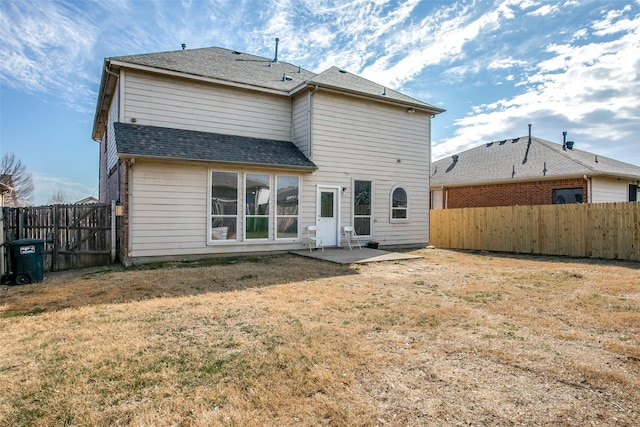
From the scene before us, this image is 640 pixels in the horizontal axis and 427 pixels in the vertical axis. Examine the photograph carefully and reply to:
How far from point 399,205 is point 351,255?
162 inches

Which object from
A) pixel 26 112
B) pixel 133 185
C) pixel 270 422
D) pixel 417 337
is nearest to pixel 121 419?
pixel 270 422

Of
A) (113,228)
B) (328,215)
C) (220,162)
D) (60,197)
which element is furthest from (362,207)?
(60,197)

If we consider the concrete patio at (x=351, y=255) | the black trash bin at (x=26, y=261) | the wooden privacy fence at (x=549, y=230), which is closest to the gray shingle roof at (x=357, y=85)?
the wooden privacy fence at (x=549, y=230)

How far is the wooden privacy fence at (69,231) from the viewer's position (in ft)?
31.9

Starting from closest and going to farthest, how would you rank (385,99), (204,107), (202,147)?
1. (202,147)
2. (204,107)
3. (385,99)

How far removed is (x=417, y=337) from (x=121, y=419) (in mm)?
3027

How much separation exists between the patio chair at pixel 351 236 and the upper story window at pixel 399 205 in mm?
1846

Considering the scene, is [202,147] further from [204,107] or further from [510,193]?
[510,193]

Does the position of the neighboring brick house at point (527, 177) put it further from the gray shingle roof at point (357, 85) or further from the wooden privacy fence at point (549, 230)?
the gray shingle roof at point (357, 85)

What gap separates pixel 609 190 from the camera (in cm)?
1694

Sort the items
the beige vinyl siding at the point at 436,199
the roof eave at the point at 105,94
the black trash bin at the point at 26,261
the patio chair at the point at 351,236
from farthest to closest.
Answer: the beige vinyl siding at the point at 436,199
the patio chair at the point at 351,236
the roof eave at the point at 105,94
the black trash bin at the point at 26,261

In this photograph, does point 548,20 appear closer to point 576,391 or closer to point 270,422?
point 576,391

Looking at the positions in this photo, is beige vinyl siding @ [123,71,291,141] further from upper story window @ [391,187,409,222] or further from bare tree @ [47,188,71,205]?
bare tree @ [47,188,71,205]

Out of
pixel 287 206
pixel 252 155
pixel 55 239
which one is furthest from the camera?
pixel 287 206
